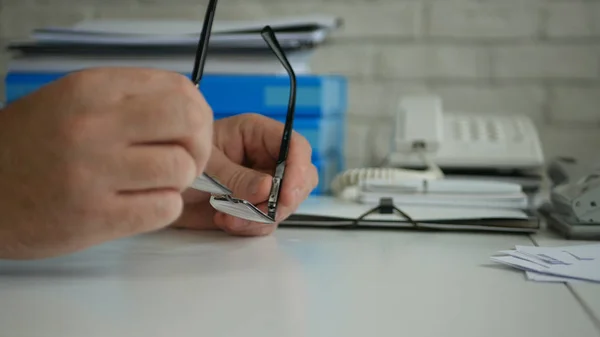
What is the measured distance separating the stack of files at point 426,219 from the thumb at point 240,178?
0.10 metres

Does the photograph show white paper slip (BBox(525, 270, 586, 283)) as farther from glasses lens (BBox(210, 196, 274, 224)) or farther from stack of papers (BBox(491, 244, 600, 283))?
glasses lens (BBox(210, 196, 274, 224))

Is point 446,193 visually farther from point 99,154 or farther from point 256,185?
point 99,154

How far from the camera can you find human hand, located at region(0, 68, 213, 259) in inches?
16.5

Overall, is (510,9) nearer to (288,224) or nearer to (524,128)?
(524,128)

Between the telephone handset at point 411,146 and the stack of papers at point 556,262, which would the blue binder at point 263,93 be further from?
the stack of papers at point 556,262

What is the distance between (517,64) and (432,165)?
1.04ft

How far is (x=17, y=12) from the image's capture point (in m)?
1.32

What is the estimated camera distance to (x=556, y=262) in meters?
0.58

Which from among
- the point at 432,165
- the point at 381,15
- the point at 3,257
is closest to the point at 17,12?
the point at 381,15

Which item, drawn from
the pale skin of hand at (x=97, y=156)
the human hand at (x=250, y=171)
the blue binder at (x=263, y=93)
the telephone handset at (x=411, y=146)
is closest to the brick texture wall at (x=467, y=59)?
the telephone handset at (x=411, y=146)

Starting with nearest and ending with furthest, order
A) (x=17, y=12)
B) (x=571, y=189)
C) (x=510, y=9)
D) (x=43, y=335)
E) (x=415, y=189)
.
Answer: (x=43, y=335)
(x=571, y=189)
(x=415, y=189)
(x=510, y=9)
(x=17, y=12)

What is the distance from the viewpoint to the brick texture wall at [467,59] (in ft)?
3.95

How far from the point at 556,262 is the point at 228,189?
0.85ft

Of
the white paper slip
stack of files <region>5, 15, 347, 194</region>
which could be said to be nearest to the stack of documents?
stack of files <region>5, 15, 347, 194</region>
